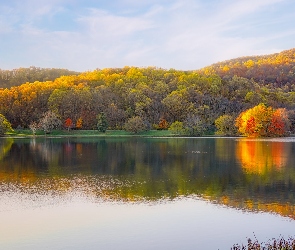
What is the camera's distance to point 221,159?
4131 cm

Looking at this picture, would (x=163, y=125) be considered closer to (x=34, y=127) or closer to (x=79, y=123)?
(x=79, y=123)

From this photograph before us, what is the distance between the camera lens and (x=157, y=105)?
112 meters

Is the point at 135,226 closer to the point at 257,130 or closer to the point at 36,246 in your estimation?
the point at 36,246

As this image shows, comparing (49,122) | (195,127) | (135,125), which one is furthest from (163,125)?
(49,122)

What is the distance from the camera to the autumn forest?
96250mm

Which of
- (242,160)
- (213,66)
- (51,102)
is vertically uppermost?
(213,66)

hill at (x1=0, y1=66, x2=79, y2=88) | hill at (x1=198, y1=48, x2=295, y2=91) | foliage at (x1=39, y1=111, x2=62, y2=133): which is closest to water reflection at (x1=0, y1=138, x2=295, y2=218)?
foliage at (x1=39, y1=111, x2=62, y2=133)

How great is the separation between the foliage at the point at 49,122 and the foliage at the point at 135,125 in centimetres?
1565

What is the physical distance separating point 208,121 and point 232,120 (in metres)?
8.17

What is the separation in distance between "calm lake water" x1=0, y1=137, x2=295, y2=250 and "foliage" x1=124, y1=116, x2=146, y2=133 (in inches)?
2435

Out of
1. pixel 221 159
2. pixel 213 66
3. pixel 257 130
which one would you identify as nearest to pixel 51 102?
pixel 257 130

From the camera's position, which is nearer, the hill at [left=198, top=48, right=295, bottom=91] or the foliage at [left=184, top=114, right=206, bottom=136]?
the foliage at [left=184, top=114, right=206, bottom=136]

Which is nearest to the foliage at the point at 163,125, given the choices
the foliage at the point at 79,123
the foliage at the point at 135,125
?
the foliage at the point at 135,125

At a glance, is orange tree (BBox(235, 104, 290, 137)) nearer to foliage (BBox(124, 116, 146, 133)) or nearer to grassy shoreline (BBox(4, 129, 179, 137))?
grassy shoreline (BBox(4, 129, 179, 137))
